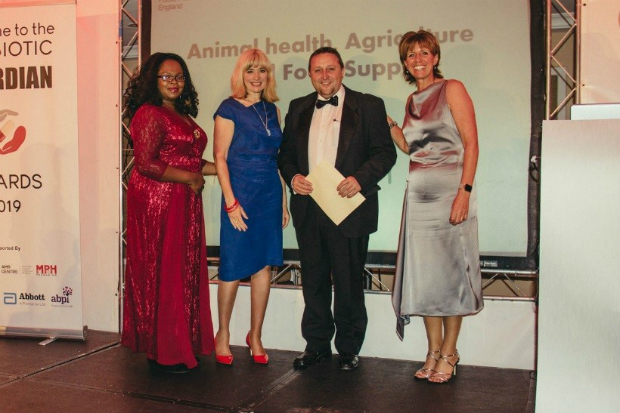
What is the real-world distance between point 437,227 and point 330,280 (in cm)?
79

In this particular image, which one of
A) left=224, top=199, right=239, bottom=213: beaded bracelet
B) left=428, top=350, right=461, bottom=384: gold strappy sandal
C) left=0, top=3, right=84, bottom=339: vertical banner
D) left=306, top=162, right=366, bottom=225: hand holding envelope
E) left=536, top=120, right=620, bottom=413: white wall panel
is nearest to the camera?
left=536, top=120, right=620, bottom=413: white wall panel

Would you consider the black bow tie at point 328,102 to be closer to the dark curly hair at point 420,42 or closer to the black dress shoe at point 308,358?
the dark curly hair at point 420,42

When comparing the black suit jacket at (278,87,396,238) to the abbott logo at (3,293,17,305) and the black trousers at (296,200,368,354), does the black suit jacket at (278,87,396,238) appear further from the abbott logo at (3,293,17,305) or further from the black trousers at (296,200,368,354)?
the abbott logo at (3,293,17,305)

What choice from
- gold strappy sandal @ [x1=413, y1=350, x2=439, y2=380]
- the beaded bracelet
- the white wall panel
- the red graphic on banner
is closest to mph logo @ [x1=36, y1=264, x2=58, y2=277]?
the red graphic on banner

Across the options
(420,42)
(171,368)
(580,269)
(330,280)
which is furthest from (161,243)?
(580,269)

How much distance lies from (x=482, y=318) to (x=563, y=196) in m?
2.35

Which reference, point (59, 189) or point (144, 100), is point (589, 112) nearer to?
point (144, 100)

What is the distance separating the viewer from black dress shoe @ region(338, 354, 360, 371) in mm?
3777

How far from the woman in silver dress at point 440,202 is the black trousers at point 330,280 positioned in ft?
1.11

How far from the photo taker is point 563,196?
70.0 inches

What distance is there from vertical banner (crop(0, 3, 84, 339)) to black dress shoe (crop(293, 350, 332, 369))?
167 centimetres

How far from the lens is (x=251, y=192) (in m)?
3.81

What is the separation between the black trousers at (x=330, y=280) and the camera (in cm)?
376

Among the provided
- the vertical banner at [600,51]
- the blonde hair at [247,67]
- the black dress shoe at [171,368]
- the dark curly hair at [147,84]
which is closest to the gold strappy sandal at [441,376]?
the black dress shoe at [171,368]
